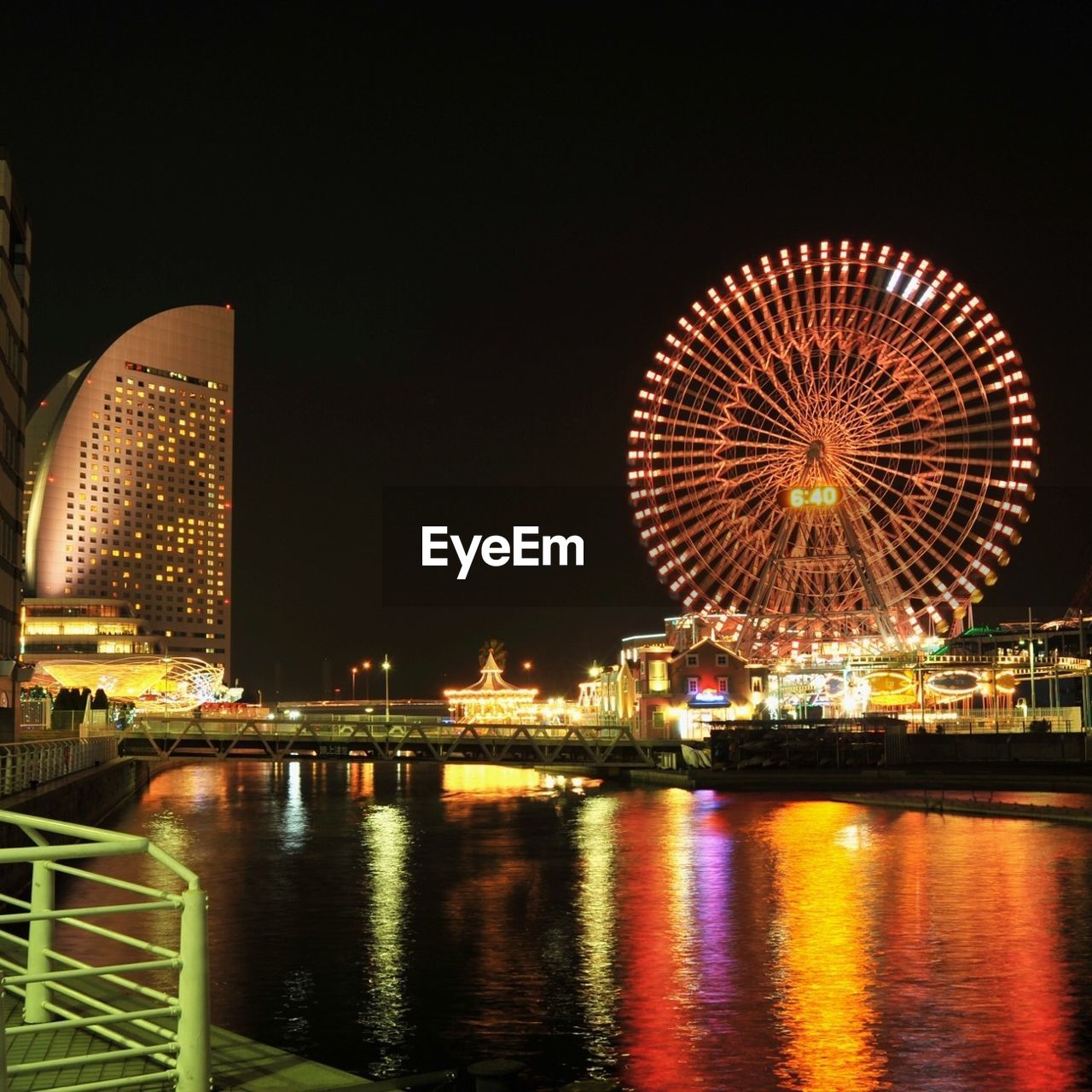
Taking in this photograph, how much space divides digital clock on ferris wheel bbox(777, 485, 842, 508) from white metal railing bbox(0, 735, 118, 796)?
38939mm

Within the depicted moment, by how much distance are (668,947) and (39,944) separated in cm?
1875

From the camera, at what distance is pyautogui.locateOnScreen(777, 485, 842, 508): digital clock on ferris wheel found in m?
80.3

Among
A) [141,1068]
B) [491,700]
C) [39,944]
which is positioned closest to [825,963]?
[141,1068]

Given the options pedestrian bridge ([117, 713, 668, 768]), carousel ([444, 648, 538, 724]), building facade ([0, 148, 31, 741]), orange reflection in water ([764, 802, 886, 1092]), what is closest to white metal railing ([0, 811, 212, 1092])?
orange reflection in water ([764, 802, 886, 1092])

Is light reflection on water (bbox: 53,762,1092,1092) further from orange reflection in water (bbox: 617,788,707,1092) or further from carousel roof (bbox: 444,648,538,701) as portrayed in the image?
carousel roof (bbox: 444,648,538,701)

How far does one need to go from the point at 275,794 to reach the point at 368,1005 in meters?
58.8

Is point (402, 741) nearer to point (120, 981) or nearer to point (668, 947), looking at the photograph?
point (668, 947)

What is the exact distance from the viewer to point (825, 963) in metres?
26.1

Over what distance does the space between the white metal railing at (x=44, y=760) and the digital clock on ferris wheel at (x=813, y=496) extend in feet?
128

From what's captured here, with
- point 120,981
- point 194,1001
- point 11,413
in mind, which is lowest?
point 120,981

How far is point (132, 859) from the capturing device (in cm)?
4628

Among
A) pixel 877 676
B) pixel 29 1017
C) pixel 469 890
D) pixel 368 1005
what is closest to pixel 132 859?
pixel 469 890

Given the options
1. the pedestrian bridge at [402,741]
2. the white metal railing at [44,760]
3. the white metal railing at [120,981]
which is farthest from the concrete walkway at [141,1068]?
the pedestrian bridge at [402,741]

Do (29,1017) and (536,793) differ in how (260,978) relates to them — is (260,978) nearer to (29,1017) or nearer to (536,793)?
(29,1017)
